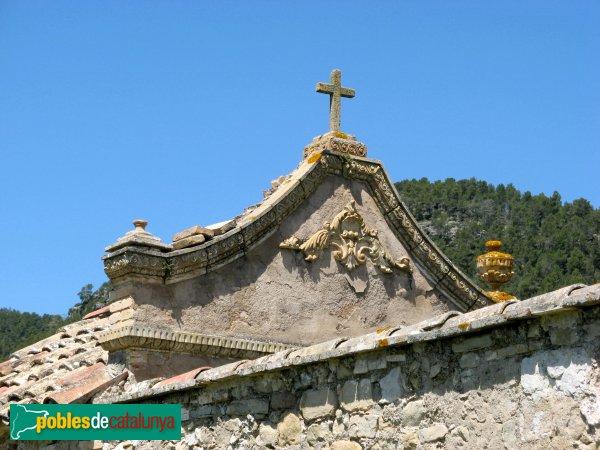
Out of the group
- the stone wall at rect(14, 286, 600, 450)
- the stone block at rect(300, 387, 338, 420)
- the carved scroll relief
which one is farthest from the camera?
the carved scroll relief

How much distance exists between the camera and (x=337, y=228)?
11695 mm

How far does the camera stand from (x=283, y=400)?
286 inches

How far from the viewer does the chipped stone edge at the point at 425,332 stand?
17.7ft

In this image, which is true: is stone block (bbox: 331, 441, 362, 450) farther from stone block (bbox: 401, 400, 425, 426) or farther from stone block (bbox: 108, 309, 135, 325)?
stone block (bbox: 108, 309, 135, 325)

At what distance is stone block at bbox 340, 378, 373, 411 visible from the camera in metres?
6.66

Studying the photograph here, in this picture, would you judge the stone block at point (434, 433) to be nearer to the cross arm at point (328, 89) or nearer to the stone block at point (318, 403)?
the stone block at point (318, 403)

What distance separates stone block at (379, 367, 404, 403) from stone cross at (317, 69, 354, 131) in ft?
19.0

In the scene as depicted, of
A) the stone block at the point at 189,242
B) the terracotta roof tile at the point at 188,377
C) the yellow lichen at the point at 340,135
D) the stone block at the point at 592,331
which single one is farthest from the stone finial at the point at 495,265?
the stone block at the point at 592,331

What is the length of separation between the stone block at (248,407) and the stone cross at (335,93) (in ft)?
16.4

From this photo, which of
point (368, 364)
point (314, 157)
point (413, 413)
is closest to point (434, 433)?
point (413, 413)

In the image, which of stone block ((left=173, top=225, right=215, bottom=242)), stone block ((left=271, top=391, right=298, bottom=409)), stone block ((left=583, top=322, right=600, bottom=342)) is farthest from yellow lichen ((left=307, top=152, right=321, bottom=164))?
stone block ((left=583, top=322, right=600, bottom=342))

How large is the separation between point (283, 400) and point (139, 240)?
123 inches

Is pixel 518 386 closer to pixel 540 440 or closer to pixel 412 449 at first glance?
pixel 540 440

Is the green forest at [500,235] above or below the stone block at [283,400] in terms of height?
above
